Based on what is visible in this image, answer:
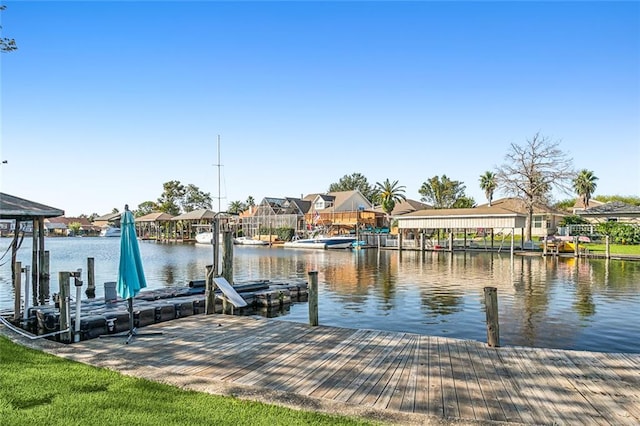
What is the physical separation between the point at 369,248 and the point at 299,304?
37.4m

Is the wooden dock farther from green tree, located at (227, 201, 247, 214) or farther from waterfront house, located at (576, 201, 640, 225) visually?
green tree, located at (227, 201, 247, 214)

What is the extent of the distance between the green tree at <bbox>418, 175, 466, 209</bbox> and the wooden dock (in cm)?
7967

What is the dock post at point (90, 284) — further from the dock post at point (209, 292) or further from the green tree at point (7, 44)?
the green tree at point (7, 44)

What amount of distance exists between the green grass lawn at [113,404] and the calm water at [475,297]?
8.65 metres

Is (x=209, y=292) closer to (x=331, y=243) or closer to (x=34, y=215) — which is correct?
(x=34, y=215)

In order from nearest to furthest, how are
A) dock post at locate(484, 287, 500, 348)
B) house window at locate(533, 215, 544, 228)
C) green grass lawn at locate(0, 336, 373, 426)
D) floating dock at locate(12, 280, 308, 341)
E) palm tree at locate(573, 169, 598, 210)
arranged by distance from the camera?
green grass lawn at locate(0, 336, 373, 426) < dock post at locate(484, 287, 500, 348) < floating dock at locate(12, 280, 308, 341) < house window at locate(533, 215, 544, 228) < palm tree at locate(573, 169, 598, 210)

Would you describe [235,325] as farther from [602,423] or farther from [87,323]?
[602,423]

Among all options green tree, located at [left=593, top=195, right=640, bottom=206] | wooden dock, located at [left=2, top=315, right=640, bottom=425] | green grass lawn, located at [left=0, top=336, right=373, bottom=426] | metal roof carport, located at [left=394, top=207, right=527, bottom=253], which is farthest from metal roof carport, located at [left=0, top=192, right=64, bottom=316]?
green tree, located at [left=593, top=195, right=640, bottom=206]

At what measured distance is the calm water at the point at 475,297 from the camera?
12.9 meters

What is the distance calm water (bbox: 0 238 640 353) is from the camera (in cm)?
1289

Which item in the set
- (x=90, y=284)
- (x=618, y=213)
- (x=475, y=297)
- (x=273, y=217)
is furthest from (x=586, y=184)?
(x=90, y=284)

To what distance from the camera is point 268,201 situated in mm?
75312

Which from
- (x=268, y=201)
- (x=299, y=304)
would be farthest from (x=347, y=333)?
(x=268, y=201)

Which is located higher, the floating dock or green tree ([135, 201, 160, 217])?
green tree ([135, 201, 160, 217])
